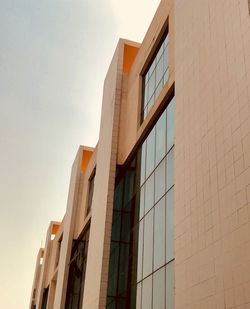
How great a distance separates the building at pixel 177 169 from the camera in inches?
377

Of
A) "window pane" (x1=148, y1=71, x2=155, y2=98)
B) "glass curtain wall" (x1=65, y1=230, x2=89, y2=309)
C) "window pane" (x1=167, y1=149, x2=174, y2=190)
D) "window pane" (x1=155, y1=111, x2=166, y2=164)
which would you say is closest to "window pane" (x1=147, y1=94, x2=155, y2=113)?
"window pane" (x1=148, y1=71, x2=155, y2=98)

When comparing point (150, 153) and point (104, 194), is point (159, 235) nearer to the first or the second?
point (150, 153)

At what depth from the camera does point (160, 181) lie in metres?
16.1

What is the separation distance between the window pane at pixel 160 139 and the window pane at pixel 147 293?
4575mm

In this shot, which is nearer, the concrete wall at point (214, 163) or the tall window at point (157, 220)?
the concrete wall at point (214, 163)

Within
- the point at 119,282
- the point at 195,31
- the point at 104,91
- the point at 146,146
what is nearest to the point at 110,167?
the point at 146,146

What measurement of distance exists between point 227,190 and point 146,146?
916cm

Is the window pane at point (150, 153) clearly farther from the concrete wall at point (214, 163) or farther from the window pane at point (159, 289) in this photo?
the window pane at point (159, 289)

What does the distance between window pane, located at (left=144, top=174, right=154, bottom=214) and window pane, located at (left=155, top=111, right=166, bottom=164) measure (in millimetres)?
903

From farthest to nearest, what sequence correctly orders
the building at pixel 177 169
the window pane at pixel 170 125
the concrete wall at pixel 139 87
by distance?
the concrete wall at pixel 139 87, the window pane at pixel 170 125, the building at pixel 177 169

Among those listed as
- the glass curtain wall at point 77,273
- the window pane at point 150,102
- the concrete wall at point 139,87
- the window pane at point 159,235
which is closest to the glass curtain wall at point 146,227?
the window pane at point 159,235

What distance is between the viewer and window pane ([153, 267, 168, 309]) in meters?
13.8

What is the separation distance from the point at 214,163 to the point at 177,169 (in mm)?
2378

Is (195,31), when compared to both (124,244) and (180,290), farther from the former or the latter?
(124,244)
